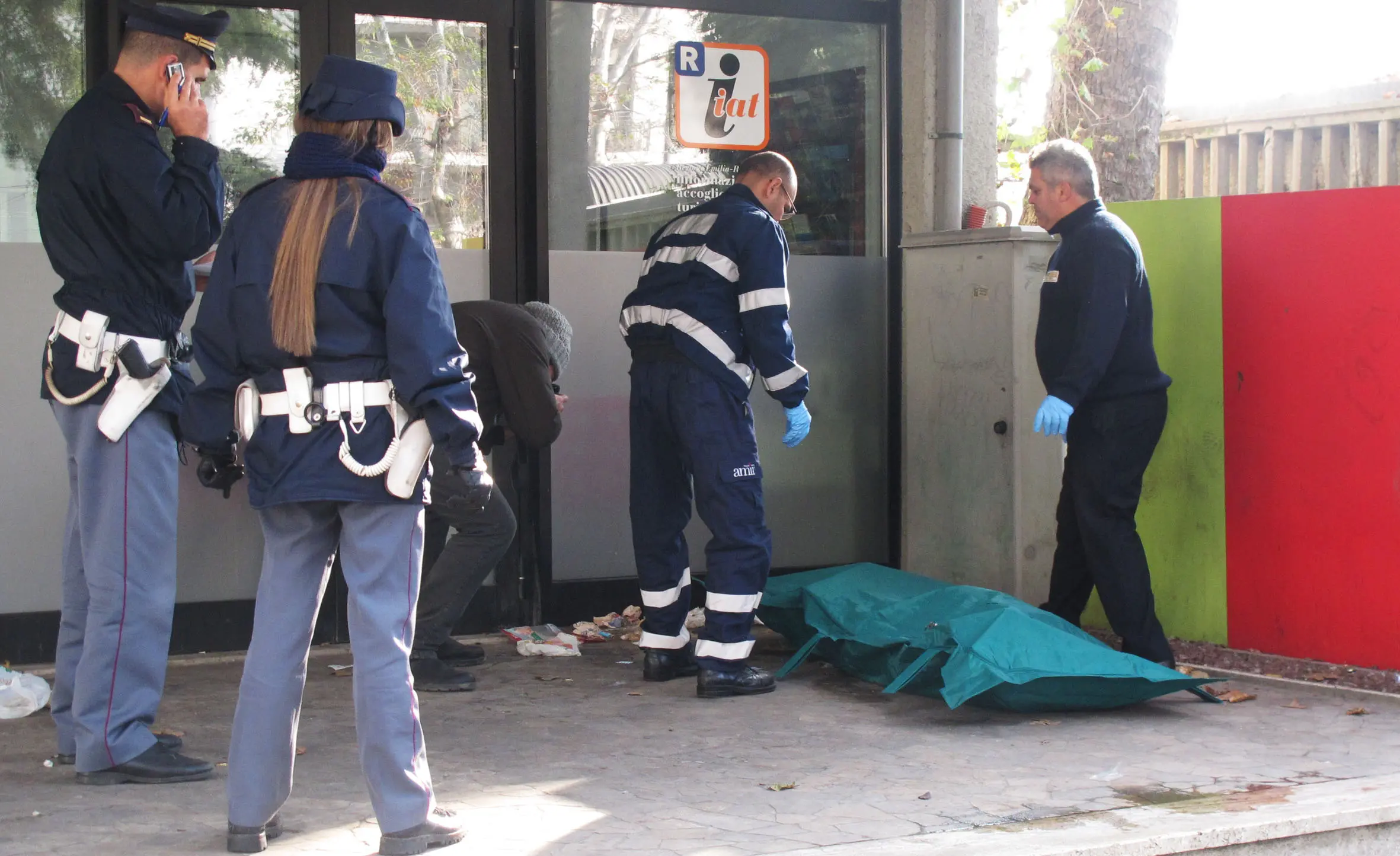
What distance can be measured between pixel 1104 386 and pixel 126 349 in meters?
3.40

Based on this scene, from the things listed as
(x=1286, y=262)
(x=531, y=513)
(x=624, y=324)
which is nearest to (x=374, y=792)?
(x=624, y=324)

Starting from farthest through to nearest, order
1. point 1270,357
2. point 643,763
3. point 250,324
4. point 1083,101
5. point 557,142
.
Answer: point 1083,101, point 557,142, point 1270,357, point 643,763, point 250,324

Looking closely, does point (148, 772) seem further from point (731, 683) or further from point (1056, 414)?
point (1056, 414)

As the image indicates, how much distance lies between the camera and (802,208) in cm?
671

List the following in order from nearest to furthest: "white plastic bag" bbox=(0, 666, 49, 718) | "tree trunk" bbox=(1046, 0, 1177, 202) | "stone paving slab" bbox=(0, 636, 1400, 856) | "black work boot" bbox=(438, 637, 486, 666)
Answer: "stone paving slab" bbox=(0, 636, 1400, 856) → "white plastic bag" bbox=(0, 666, 49, 718) → "black work boot" bbox=(438, 637, 486, 666) → "tree trunk" bbox=(1046, 0, 1177, 202)

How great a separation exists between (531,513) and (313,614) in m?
2.81

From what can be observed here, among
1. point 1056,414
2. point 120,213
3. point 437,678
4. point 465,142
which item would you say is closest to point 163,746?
point 437,678

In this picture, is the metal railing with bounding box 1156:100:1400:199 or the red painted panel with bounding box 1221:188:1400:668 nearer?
the red painted panel with bounding box 1221:188:1400:668

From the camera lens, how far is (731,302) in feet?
17.1

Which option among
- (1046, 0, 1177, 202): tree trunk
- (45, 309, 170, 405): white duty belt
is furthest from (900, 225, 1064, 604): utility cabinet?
(1046, 0, 1177, 202): tree trunk

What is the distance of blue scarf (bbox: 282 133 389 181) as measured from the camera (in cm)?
337

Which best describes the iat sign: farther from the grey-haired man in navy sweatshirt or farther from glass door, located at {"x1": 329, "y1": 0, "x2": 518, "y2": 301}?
the grey-haired man in navy sweatshirt

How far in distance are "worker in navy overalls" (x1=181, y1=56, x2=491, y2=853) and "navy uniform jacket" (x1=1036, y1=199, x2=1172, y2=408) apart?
8.69 ft

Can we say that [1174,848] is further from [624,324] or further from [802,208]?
[802,208]
